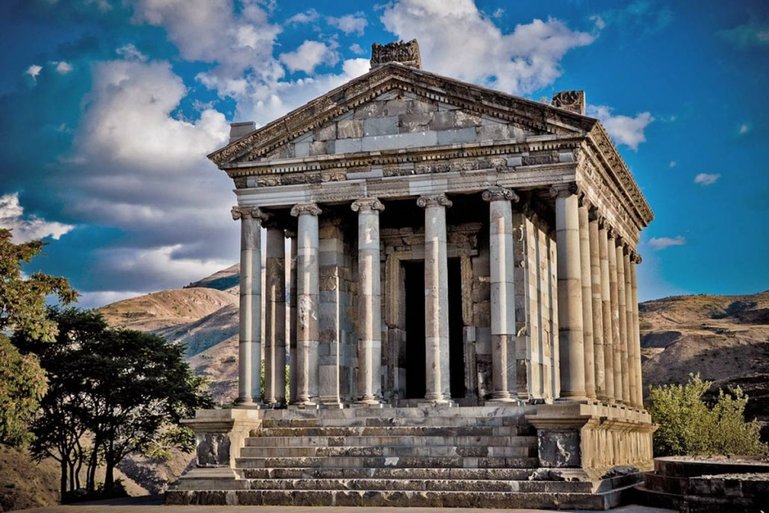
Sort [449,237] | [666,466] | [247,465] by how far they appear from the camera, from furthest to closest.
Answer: [449,237]
[247,465]
[666,466]

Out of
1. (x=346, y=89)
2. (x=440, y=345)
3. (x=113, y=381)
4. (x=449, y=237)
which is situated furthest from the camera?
(x=113, y=381)

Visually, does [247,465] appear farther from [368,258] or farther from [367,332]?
[368,258]

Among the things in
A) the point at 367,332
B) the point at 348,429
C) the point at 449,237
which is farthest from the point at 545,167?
the point at 348,429

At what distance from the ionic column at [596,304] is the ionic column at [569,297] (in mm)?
3513

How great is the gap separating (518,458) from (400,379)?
8.54m

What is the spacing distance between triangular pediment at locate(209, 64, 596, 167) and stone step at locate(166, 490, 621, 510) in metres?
10.2

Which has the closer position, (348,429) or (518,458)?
(518,458)

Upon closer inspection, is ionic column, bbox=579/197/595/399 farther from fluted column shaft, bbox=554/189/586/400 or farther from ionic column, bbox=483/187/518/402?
ionic column, bbox=483/187/518/402

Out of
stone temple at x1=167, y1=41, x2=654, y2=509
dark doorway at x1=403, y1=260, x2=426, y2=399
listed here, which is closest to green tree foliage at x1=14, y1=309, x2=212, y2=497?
stone temple at x1=167, y1=41, x2=654, y2=509

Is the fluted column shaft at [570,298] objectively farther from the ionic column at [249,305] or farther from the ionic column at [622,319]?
the ionic column at [249,305]

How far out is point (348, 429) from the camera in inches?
972

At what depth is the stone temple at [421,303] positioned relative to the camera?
2278cm

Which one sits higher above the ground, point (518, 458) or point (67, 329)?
point (67, 329)

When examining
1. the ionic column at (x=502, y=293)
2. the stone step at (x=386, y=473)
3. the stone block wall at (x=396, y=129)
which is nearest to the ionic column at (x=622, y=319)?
the ionic column at (x=502, y=293)
